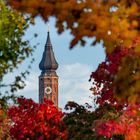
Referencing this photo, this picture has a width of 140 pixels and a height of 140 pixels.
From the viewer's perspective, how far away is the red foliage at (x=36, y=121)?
2745 centimetres

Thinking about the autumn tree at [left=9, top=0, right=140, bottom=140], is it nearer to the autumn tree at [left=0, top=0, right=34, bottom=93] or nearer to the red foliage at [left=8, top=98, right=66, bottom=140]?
the autumn tree at [left=0, top=0, right=34, bottom=93]

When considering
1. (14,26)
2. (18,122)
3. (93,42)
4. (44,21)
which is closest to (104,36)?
(93,42)

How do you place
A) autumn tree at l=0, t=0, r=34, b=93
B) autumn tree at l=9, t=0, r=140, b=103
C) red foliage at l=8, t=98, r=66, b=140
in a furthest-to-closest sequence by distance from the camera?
red foliage at l=8, t=98, r=66, b=140, autumn tree at l=0, t=0, r=34, b=93, autumn tree at l=9, t=0, r=140, b=103

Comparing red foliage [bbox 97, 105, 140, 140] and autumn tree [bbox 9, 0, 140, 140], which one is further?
red foliage [bbox 97, 105, 140, 140]

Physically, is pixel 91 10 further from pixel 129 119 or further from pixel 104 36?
pixel 129 119

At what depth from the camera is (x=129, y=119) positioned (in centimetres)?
2339

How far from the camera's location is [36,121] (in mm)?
28016

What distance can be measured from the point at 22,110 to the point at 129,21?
2105 cm

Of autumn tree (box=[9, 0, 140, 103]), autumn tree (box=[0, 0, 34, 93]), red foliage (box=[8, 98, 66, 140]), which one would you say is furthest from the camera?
red foliage (box=[8, 98, 66, 140])

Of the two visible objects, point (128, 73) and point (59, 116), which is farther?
point (59, 116)

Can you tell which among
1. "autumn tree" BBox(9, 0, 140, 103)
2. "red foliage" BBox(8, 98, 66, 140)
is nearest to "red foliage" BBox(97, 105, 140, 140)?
"red foliage" BBox(8, 98, 66, 140)

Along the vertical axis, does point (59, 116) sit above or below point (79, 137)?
above

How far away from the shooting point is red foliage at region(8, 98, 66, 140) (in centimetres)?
2745

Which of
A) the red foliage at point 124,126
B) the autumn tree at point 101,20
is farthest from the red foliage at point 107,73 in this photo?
the autumn tree at point 101,20
